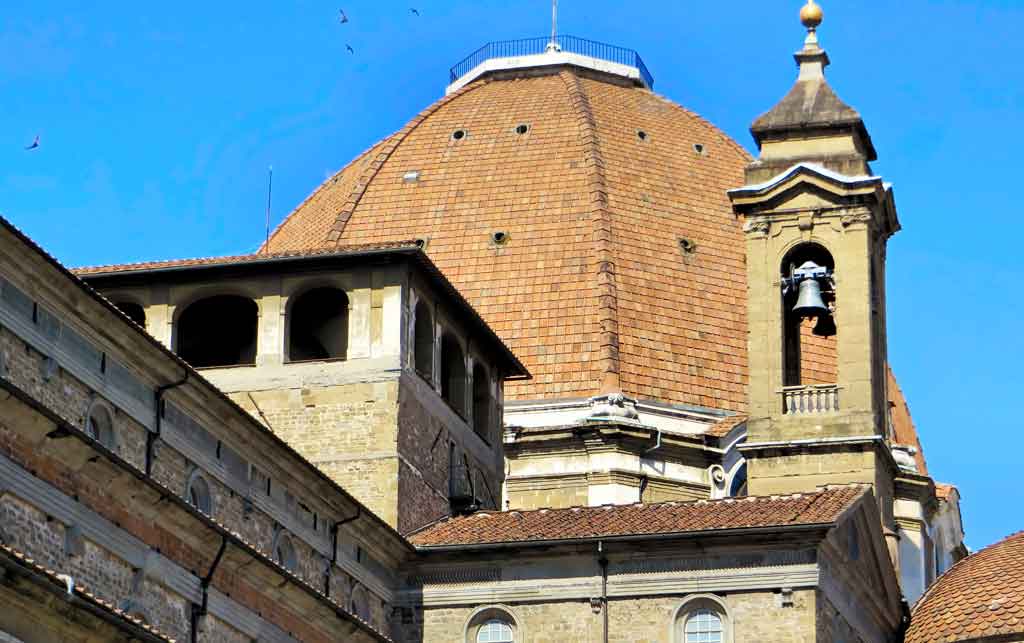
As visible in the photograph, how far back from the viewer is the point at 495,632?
1813 inches

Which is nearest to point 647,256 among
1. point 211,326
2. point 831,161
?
point 831,161

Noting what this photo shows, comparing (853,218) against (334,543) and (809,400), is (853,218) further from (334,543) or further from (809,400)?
(334,543)

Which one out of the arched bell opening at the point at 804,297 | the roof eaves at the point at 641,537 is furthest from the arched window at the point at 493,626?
the arched bell opening at the point at 804,297

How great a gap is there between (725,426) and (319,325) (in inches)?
793

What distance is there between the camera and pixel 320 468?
4797 cm

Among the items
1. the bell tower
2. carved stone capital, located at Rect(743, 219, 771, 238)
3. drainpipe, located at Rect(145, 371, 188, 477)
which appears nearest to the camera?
drainpipe, located at Rect(145, 371, 188, 477)

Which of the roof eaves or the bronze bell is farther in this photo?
the bronze bell

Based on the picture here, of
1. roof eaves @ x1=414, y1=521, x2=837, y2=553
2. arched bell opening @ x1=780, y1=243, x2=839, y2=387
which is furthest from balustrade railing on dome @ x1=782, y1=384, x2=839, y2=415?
roof eaves @ x1=414, y1=521, x2=837, y2=553

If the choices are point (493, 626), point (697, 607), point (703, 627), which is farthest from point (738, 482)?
point (703, 627)

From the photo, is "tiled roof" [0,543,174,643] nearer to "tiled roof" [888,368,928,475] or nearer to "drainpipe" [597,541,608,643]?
"drainpipe" [597,541,608,643]

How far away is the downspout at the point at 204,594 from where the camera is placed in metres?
39.2

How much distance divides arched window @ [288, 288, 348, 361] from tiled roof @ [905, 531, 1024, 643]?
1135 cm

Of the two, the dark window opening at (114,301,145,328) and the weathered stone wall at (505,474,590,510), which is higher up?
the weathered stone wall at (505,474,590,510)

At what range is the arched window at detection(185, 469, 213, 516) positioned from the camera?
4097 centimetres
